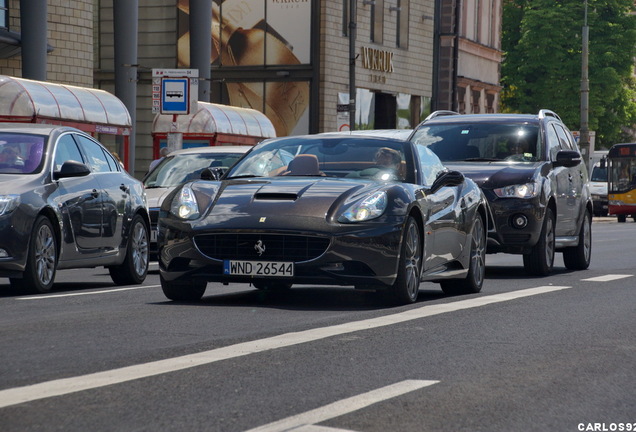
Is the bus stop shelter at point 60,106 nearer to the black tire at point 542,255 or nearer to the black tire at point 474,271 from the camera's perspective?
the black tire at point 542,255

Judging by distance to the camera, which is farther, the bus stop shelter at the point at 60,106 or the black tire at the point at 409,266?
the bus stop shelter at the point at 60,106

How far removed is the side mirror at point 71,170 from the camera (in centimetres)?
1289

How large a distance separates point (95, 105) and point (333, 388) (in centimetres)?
2432

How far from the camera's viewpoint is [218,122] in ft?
124

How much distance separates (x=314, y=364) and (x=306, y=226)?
3.29 metres

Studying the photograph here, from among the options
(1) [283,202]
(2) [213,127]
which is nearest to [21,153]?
(1) [283,202]

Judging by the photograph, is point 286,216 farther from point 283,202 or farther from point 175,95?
point 175,95

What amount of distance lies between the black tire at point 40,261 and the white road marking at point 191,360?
3.40 m

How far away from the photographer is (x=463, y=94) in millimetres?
64250

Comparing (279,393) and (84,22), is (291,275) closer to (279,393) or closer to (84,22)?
(279,393)
